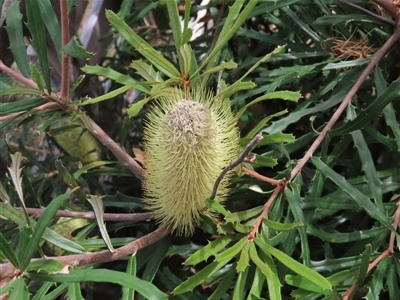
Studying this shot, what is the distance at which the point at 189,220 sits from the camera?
50 centimetres

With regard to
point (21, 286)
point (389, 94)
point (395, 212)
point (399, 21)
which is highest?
point (399, 21)

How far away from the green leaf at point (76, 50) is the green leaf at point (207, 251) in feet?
0.75

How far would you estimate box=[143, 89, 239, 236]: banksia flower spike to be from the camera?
1.46ft

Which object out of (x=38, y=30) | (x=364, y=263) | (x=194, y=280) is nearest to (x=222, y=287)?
(x=194, y=280)

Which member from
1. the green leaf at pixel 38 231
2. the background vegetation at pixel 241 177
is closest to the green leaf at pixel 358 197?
the background vegetation at pixel 241 177

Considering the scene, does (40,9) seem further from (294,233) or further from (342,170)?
(342,170)

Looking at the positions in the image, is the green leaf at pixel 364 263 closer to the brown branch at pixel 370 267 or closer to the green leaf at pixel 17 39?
the brown branch at pixel 370 267

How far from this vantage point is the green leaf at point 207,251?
1.44 ft

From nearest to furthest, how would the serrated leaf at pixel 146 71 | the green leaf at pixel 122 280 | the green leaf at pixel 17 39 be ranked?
the green leaf at pixel 122 280 < the serrated leaf at pixel 146 71 < the green leaf at pixel 17 39

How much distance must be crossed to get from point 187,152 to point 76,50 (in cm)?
15

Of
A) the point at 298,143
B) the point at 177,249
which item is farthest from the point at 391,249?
the point at 177,249

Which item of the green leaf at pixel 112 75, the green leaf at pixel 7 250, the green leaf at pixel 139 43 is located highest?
the green leaf at pixel 139 43

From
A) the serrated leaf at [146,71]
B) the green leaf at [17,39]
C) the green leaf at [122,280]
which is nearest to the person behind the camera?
the green leaf at [122,280]

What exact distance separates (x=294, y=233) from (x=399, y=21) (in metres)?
0.33
